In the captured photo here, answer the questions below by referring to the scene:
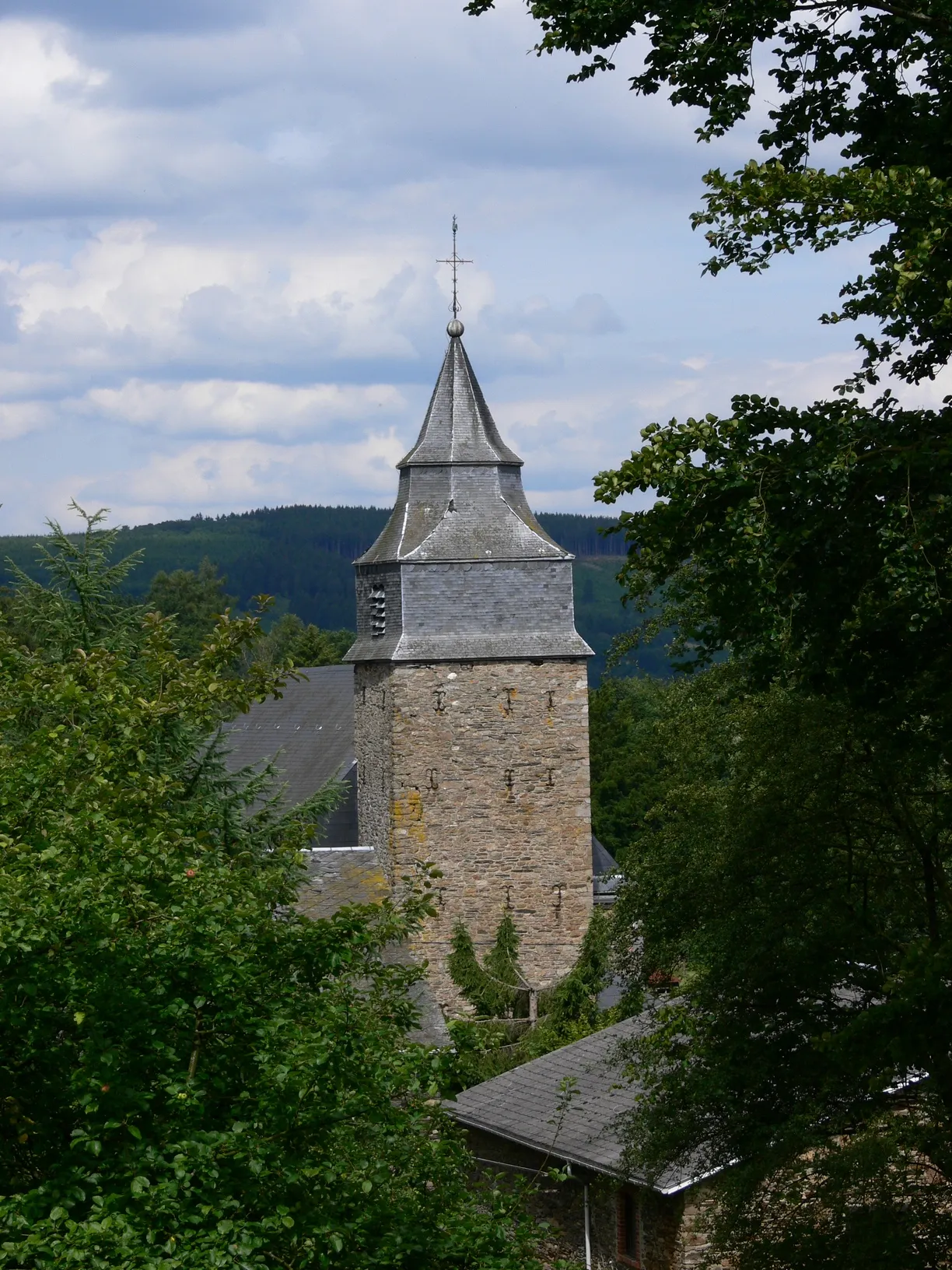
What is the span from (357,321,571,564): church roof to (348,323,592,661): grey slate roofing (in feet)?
0.07

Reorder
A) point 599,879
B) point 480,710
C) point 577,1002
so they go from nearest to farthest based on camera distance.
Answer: point 599,879, point 577,1002, point 480,710

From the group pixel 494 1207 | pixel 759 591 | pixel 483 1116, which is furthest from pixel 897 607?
pixel 483 1116

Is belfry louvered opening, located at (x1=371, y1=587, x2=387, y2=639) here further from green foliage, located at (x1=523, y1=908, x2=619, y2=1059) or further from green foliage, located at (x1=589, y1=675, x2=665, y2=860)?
green foliage, located at (x1=589, y1=675, x2=665, y2=860)

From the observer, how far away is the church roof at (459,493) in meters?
31.1

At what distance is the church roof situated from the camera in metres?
31.1

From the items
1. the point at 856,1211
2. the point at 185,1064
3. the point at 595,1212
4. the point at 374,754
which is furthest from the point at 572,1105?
the point at 374,754

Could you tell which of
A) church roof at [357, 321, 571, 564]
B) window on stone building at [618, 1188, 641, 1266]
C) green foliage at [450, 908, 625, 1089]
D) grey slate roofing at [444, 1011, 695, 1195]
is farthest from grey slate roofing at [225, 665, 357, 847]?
window on stone building at [618, 1188, 641, 1266]

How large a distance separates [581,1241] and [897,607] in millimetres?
11485

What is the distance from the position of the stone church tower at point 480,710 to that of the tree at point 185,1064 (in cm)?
2216

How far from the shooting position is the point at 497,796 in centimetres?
3066

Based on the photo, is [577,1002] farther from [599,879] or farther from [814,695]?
[814,695]

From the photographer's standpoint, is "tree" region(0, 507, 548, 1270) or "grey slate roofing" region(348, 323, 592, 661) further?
"grey slate roofing" region(348, 323, 592, 661)

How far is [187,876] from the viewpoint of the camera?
709 cm

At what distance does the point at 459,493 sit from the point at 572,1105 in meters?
15.4
